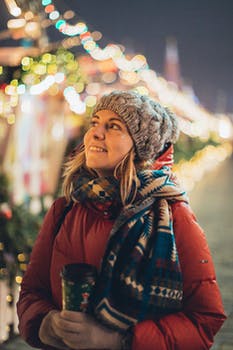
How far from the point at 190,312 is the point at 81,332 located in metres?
0.44

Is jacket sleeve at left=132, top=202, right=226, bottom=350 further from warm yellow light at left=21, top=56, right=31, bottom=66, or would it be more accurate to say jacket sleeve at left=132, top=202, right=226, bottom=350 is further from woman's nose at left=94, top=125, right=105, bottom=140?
warm yellow light at left=21, top=56, right=31, bottom=66

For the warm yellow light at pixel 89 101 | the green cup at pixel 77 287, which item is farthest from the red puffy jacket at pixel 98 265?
the warm yellow light at pixel 89 101

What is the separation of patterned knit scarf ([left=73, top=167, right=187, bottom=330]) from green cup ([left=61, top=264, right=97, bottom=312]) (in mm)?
63

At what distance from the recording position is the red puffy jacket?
2.08m

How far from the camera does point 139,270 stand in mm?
2057

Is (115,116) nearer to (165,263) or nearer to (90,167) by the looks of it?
(90,167)

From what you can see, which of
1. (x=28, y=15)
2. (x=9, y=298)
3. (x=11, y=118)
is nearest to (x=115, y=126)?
(x=9, y=298)

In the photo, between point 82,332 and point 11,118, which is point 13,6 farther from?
point 82,332

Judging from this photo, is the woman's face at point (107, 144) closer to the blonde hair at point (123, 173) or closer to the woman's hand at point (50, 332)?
the blonde hair at point (123, 173)

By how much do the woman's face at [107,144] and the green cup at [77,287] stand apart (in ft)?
1.61

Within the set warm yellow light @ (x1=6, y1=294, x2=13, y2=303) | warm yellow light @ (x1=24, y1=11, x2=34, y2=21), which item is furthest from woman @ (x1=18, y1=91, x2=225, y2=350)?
warm yellow light @ (x1=24, y1=11, x2=34, y2=21)

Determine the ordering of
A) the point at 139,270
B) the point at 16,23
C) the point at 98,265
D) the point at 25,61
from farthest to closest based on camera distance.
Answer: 1. the point at 16,23
2. the point at 25,61
3. the point at 98,265
4. the point at 139,270

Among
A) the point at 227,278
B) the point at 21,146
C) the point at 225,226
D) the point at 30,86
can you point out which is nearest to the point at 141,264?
the point at 30,86

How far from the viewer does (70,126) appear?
9492mm
